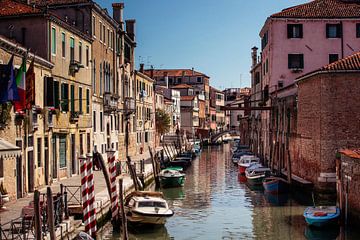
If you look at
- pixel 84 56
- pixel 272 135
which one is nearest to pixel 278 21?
pixel 272 135

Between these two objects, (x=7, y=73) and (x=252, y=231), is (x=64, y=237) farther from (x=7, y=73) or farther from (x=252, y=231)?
(x=252, y=231)

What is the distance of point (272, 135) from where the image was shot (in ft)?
116

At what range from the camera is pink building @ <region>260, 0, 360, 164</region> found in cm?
3481

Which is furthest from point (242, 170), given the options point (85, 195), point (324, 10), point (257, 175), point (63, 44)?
point (85, 195)

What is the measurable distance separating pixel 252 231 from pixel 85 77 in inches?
467

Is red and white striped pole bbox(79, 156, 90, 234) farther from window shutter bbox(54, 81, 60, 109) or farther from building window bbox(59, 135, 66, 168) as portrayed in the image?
building window bbox(59, 135, 66, 168)

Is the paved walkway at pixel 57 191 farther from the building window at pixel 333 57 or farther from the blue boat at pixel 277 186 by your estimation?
the building window at pixel 333 57

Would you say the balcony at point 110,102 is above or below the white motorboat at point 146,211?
above

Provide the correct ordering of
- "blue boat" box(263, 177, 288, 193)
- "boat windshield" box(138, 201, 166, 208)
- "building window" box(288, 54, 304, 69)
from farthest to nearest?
"building window" box(288, 54, 304, 69) → "blue boat" box(263, 177, 288, 193) → "boat windshield" box(138, 201, 166, 208)

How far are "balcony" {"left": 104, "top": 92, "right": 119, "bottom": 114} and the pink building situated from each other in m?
9.66

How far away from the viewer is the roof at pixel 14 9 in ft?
69.0

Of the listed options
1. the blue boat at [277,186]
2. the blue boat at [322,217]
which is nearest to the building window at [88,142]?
the blue boat at [277,186]

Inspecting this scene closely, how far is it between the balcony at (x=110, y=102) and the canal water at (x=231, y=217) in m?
5.86

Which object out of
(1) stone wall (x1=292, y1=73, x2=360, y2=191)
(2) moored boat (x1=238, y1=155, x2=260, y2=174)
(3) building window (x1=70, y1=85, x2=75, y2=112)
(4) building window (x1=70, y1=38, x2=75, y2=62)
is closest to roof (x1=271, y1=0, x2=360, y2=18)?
(2) moored boat (x1=238, y1=155, x2=260, y2=174)
